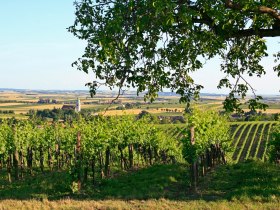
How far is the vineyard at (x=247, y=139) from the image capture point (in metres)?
66.0

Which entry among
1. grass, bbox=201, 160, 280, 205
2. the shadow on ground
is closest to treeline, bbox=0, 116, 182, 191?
the shadow on ground

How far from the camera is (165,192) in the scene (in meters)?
19.6

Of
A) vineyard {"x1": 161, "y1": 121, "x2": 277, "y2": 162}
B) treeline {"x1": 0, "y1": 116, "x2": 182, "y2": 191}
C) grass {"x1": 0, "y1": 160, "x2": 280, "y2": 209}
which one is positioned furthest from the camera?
vineyard {"x1": 161, "y1": 121, "x2": 277, "y2": 162}

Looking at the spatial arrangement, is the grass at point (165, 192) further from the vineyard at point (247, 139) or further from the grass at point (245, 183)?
the vineyard at point (247, 139)

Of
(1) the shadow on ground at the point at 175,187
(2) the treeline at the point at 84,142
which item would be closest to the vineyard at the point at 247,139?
(2) the treeline at the point at 84,142

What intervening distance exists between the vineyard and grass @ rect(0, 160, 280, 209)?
30656mm

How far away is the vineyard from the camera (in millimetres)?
66000

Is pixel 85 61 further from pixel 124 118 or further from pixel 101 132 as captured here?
pixel 124 118

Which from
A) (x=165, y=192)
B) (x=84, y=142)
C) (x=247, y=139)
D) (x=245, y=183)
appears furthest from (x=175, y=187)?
(x=247, y=139)

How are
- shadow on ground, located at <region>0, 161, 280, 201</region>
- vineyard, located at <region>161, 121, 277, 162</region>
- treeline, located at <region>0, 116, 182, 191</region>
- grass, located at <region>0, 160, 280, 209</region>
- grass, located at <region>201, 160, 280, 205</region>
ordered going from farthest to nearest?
vineyard, located at <region>161, 121, 277, 162</region> < treeline, located at <region>0, 116, 182, 191</region> < shadow on ground, located at <region>0, 161, 280, 201</region> < grass, located at <region>201, 160, 280, 205</region> < grass, located at <region>0, 160, 280, 209</region>

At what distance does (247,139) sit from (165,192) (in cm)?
7095

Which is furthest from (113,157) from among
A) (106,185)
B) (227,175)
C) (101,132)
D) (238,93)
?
(238,93)

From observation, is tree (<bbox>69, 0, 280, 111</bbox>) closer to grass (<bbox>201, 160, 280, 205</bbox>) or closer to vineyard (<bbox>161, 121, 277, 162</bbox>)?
grass (<bbox>201, 160, 280, 205</bbox>)

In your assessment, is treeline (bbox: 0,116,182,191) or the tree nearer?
the tree
